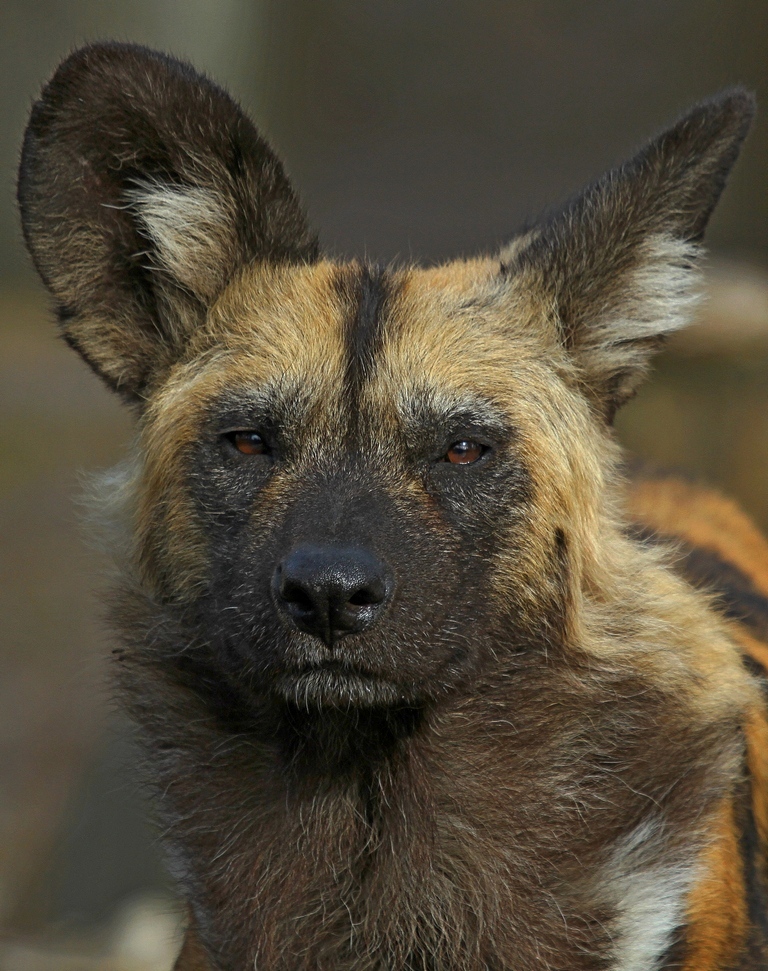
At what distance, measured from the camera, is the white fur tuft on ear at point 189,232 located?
143 inches

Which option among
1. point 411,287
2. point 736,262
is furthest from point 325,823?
point 736,262

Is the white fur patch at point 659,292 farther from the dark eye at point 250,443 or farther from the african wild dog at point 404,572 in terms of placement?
the dark eye at point 250,443

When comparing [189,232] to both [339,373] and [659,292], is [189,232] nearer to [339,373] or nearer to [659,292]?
[339,373]

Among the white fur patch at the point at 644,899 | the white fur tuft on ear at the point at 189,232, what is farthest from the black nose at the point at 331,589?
the white fur tuft on ear at the point at 189,232

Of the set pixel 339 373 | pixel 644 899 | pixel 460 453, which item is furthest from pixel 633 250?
pixel 644 899

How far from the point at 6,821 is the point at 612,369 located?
4754mm

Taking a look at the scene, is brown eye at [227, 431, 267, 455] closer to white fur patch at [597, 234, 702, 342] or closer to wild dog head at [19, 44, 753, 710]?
wild dog head at [19, 44, 753, 710]

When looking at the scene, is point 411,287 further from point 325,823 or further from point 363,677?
point 325,823

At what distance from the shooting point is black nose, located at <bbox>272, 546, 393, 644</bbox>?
2.87 m

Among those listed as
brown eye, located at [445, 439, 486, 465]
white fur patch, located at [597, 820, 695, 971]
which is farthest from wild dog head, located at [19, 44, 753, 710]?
white fur patch, located at [597, 820, 695, 971]

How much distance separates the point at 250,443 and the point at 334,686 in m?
0.72

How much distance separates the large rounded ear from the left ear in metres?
0.80

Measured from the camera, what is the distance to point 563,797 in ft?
11.0

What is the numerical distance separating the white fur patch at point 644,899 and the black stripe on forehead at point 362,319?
4.62 feet
